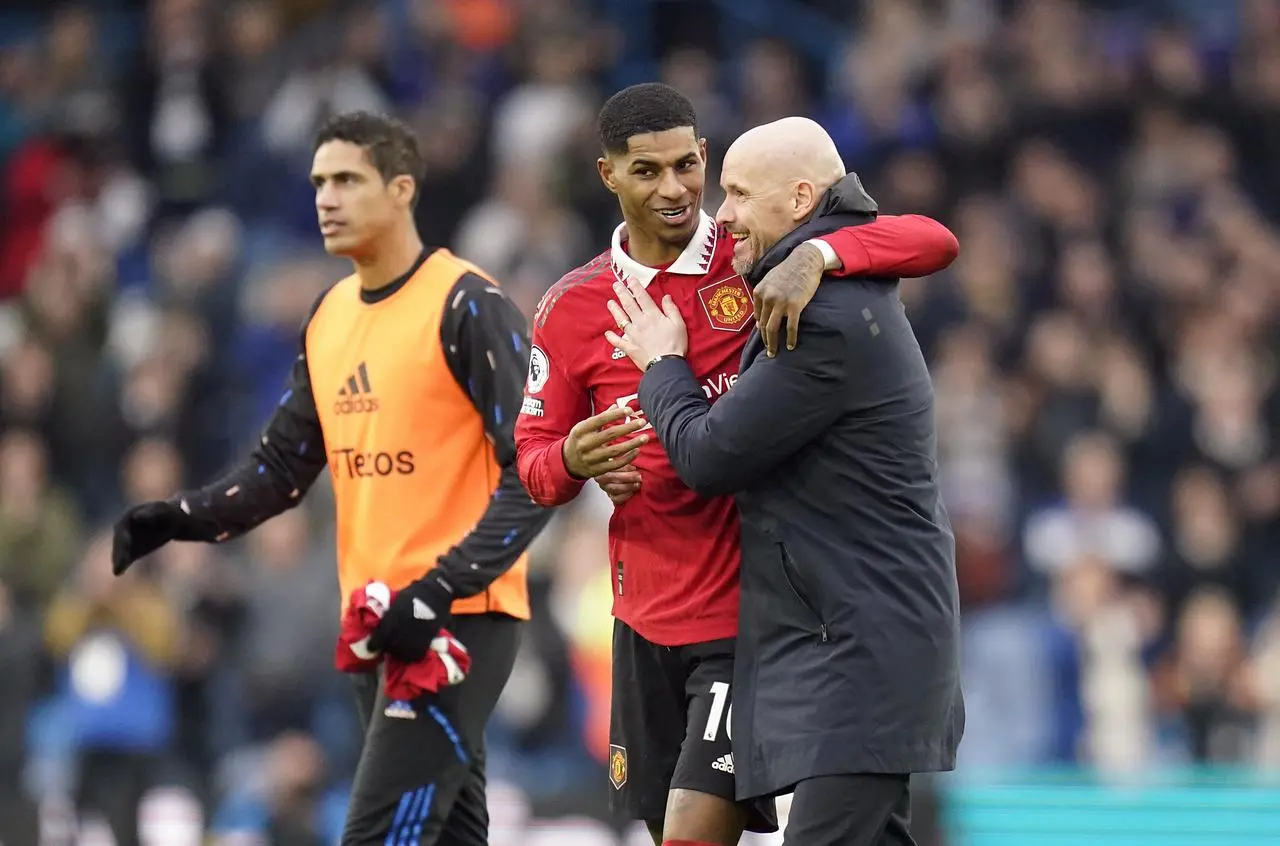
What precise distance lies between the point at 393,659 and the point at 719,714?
1.16 meters

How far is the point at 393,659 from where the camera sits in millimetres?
5875

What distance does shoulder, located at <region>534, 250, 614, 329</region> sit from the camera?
5504mm

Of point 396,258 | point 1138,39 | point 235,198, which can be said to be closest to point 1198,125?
point 1138,39

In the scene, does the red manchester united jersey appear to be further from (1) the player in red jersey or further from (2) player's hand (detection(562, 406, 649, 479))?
(2) player's hand (detection(562, 406, 649, 479))

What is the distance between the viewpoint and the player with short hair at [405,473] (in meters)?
5.89

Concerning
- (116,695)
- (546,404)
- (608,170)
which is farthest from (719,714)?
(116,695)

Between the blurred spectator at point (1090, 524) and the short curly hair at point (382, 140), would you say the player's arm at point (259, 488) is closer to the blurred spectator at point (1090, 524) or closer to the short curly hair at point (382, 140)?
the short curly hair at point (382, 140)

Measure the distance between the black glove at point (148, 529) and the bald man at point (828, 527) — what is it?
2.01 m

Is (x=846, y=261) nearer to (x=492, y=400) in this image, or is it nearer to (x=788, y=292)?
(x=788, y=292)

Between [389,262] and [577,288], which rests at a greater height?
[389,262]

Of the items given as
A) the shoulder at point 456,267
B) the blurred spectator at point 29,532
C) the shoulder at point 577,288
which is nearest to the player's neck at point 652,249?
the shoulder at point 577,288

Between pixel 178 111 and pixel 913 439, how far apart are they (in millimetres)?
10489

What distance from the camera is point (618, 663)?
18.1 ft

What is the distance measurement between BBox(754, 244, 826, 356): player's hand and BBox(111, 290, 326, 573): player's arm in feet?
6.97
